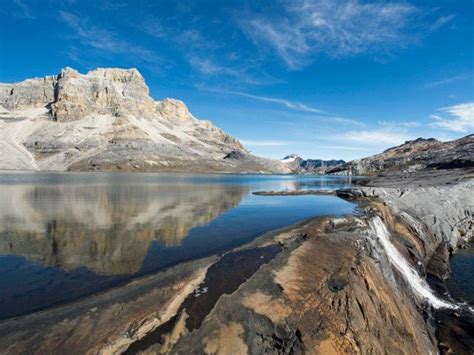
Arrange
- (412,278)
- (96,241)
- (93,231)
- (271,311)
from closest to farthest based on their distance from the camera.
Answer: (271,311), (412,278), (96,241), (93,231)

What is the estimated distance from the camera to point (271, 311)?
12.4 metres

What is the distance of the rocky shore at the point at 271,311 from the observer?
35.3 ft

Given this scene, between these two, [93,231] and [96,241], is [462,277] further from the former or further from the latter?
[93,231]

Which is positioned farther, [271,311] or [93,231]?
[93,231]

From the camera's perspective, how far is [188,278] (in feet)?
54.7

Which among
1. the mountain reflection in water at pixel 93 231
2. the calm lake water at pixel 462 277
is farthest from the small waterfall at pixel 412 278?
the mountain reflection in water at pixel 93 231

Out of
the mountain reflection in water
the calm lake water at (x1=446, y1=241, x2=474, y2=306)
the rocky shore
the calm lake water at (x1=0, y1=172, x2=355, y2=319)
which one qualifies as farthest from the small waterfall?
the mountain reflection in water

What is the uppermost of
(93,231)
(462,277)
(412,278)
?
(93,231)

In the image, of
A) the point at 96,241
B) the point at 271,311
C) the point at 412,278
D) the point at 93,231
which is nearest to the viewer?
the point at 271,311

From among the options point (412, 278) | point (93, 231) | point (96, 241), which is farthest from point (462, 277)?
point (93, 231)

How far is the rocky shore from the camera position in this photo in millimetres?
10773

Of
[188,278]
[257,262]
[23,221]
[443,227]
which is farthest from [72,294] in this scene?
[443,227]

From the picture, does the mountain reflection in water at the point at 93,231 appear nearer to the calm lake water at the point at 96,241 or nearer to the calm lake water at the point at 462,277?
the calm lake water at the point at 96,241

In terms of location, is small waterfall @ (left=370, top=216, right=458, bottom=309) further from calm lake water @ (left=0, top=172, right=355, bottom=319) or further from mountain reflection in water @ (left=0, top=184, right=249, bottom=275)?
mountain reflection in water @ (left=0, top=184, right=249, bottom=275)
